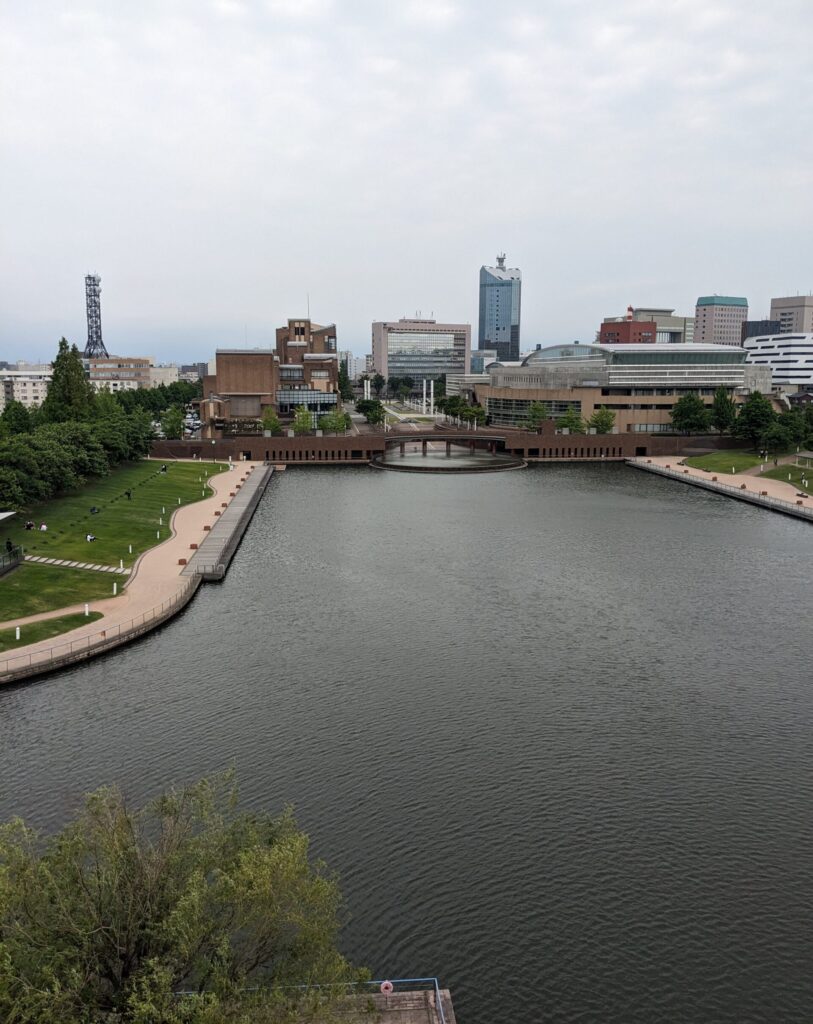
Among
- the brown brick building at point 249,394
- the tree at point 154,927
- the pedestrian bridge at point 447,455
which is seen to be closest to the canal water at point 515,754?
the tree at point 154,927

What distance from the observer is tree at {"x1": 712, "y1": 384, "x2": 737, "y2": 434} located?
149 meters

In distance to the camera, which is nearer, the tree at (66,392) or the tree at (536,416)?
the tree at (66,392)

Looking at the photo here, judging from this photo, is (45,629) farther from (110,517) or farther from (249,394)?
(249,394)

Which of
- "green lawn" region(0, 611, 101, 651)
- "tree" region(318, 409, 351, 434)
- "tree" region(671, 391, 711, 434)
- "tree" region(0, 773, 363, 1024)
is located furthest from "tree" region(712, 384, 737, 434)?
"tree" region(0, 773, 363, 1024)

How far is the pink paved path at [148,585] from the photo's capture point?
48.9m

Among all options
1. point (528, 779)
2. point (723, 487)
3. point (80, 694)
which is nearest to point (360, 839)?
point (528, 779)

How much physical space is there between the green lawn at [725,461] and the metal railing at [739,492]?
606 centimetres

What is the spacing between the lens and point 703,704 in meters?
40.8

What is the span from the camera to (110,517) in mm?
80812

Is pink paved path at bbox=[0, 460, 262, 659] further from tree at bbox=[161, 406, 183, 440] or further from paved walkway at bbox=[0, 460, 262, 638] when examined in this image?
tree at bbox=[161, 406, 183, 440]

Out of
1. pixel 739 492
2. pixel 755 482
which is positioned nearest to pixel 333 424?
pixel 755 482

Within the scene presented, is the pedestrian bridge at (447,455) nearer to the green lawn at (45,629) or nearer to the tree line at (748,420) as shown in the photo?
the tree line at (748,420)

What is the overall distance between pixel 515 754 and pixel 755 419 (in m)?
121

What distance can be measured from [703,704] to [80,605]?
40122 millimetres
